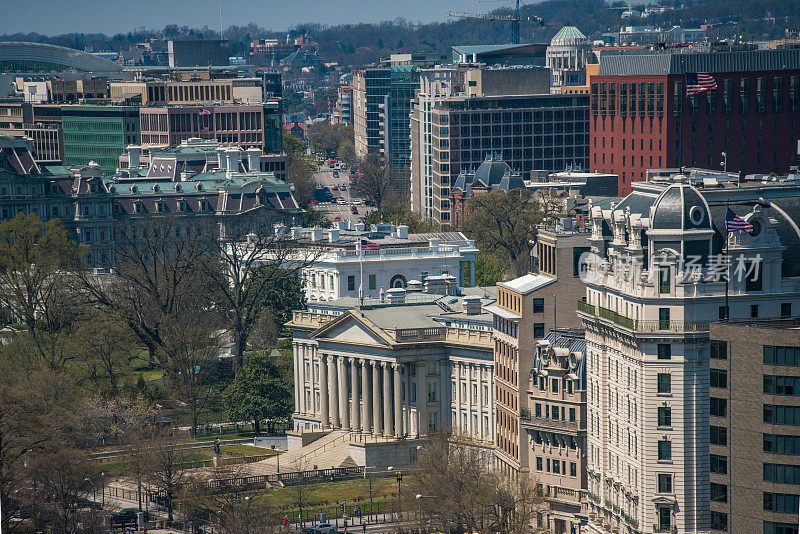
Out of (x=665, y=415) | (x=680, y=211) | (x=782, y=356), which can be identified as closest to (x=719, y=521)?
(x=665, y=415)

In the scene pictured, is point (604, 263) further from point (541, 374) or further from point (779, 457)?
point (779, 457)

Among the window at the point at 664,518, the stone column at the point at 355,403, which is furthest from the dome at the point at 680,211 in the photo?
the stone column at the point at 355,403

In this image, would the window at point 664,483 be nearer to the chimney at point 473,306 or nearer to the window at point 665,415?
the window at point 665,415

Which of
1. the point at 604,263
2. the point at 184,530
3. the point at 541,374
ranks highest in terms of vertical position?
the point at 604,263

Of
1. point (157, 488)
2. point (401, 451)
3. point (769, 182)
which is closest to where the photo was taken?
point (769, 182)

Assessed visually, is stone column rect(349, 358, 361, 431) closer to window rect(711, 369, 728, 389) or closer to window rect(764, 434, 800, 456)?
window rect(711, 369, 728, 389)

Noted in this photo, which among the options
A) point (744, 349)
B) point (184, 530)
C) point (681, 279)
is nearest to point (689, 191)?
point (681, 279)
